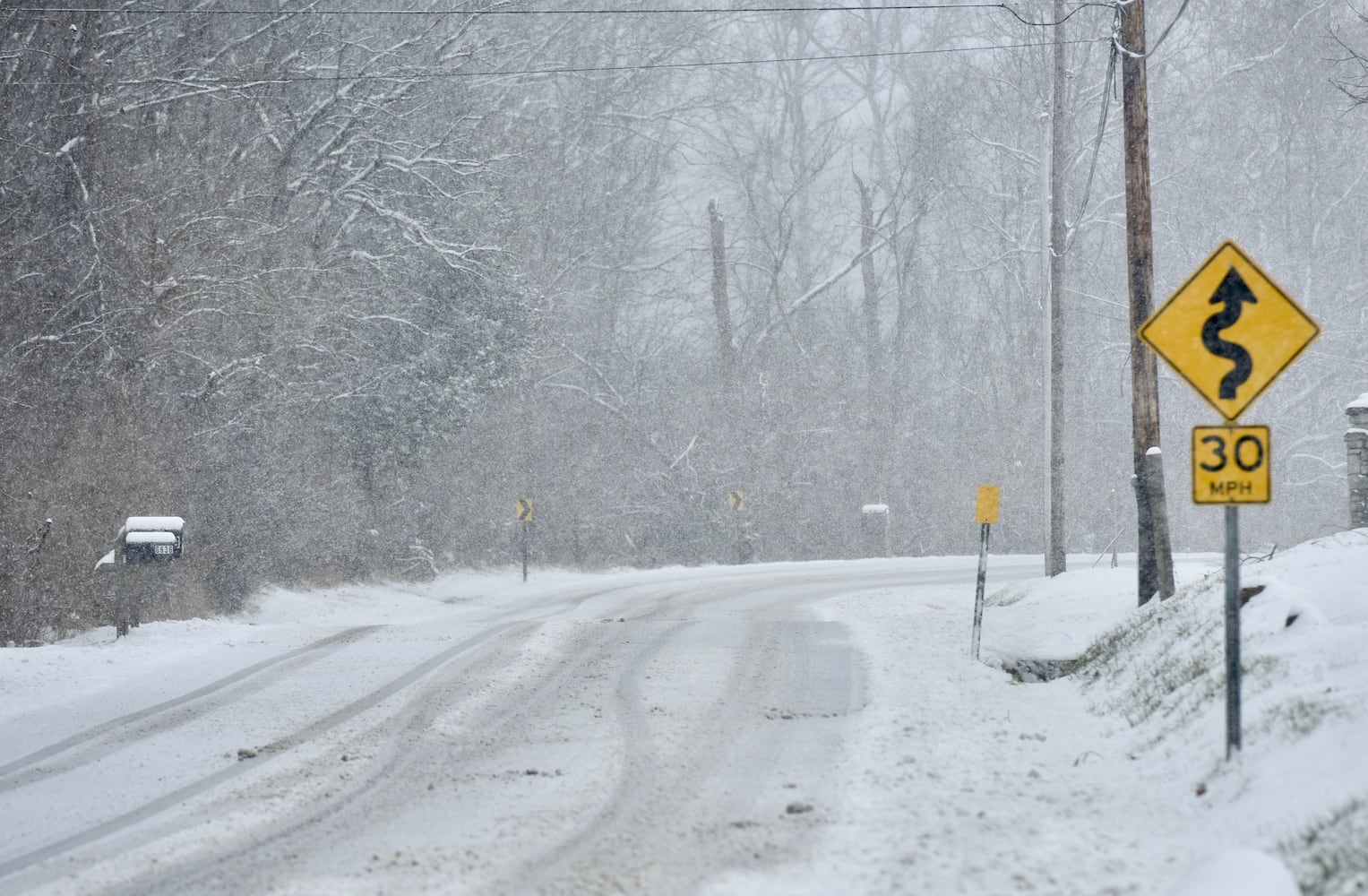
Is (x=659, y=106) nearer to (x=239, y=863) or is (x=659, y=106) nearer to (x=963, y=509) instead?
(x=963, y=509)

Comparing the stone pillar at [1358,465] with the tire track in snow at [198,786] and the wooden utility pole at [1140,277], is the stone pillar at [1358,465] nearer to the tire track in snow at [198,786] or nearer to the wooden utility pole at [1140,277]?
the wooden utility pole at [1140,277]

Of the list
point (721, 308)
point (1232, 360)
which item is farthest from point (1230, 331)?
point (721, 308)

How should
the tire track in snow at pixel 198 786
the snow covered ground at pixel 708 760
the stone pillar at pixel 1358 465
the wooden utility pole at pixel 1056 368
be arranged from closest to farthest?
the snow covered ground at pixel 708 760, the tire track in snow at pixel 198 786, the stone pillar at pixel 1358 465, the wooden utility pole at pixel 1056 368

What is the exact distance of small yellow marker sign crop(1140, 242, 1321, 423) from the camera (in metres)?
7.11

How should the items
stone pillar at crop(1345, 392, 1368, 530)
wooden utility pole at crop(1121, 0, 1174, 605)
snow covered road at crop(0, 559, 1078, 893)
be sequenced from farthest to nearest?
stone pillar at crop(1345, 392, 1368, 530) → wooden utility pole at crop(1121, 0, 1174, 605) → snow covered road at crop(0, 559, 1078, 893)

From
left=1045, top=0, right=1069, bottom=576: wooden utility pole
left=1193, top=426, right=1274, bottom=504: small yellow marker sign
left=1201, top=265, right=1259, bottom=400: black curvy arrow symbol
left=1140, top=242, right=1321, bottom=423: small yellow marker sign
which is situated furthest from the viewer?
left=1045, top=0, right=1069, bottom=576: wooden utility pole

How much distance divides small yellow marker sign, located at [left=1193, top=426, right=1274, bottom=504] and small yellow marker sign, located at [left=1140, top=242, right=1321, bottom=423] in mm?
121

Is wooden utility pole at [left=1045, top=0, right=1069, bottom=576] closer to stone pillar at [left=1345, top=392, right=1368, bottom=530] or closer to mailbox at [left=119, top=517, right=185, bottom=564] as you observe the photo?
stone pillar at [left=1345, top=392, right=1368, bottom=530]

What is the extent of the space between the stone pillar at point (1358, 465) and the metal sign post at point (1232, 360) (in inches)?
366

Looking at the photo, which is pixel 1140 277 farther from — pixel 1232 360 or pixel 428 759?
pixel 428 759

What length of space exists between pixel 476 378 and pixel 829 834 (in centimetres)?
2045

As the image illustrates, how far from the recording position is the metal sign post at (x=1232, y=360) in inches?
277

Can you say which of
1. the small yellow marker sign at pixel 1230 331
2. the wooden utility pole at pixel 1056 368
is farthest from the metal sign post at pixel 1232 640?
the wooden utility pole at pixel 1056 368

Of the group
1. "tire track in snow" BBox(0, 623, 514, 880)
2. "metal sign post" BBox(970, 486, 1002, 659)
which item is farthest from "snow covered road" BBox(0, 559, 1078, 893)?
"metal sign post" BBox(970, 486, 1002, 659)
